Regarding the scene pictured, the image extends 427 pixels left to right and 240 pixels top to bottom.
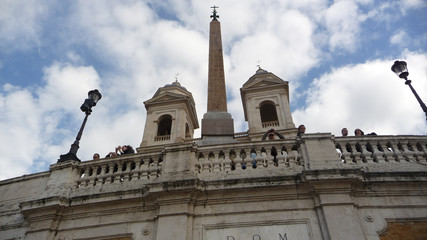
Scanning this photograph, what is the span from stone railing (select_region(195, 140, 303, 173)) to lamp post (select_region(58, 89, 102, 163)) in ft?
12.4

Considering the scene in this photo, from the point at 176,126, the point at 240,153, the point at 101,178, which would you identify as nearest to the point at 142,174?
the point at 101,178

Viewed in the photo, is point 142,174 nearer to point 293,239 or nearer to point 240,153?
point 240,153

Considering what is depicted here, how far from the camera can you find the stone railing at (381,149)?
7945 millimetres

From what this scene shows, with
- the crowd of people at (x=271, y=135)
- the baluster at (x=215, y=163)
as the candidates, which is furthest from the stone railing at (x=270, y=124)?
the baluster at (x=215, y=163)

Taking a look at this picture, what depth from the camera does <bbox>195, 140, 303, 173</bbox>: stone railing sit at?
792 centimetres

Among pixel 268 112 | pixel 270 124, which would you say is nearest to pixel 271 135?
pixel 270 124

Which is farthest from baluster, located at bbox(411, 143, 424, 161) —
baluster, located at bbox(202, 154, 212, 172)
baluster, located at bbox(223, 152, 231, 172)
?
baluster, located at bbox(202, 154, 212, 172)

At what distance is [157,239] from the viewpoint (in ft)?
22.4

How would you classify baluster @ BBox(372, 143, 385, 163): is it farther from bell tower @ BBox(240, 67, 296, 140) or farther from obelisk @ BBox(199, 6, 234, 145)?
bell tower @ BBox(240, 67, 296, 140)

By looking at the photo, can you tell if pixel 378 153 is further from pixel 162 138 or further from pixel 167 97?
pixel 167 97

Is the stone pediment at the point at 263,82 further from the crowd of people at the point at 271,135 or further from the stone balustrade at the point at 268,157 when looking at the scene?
the stone balustrade at the point at 268,157

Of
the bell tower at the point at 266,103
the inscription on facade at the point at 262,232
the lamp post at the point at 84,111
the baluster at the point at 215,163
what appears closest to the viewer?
the inscription on facade at the point at 262,232

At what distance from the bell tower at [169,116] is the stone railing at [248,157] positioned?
2046 centimetres

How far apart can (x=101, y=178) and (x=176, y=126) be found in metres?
21.5
